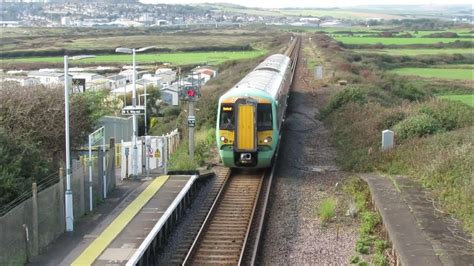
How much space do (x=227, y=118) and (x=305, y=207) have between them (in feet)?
14.5

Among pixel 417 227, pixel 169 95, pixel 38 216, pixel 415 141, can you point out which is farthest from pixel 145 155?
pixel 169 95

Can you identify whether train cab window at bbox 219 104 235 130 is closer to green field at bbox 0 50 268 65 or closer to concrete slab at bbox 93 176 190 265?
concrete slab at bbox 93 176 190 265

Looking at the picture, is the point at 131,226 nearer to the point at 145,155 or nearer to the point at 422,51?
the point at 145,155

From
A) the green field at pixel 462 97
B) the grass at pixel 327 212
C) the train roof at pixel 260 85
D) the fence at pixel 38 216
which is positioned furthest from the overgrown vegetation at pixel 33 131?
the green field at pixel 462 97

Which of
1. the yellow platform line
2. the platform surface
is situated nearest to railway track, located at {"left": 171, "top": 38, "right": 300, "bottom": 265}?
the platform surface

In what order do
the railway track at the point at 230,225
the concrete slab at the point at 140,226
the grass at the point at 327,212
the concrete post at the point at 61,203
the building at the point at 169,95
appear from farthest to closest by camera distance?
the building at the point at 169,95, the grass at the point at 327,212, the concrete post at the point at 61,203, the railway track at the point at 230,225, the concrete slab at the point at 140,226

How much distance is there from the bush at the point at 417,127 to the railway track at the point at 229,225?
5751mm

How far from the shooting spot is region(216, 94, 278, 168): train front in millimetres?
20547

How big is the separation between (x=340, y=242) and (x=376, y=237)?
0.79 metres

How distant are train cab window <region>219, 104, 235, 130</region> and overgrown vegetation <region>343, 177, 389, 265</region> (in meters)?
4.03

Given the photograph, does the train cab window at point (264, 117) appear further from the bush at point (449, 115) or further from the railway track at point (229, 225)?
the bush at point (449, 115)

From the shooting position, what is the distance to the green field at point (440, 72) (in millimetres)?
60531

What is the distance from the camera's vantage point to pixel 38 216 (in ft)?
44.3

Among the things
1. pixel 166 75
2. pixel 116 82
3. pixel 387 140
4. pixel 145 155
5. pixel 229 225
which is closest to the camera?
pixel 229 225
